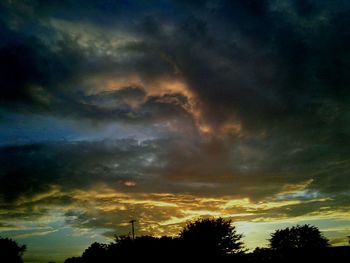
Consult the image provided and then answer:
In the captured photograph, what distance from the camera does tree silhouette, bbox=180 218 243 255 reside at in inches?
2210

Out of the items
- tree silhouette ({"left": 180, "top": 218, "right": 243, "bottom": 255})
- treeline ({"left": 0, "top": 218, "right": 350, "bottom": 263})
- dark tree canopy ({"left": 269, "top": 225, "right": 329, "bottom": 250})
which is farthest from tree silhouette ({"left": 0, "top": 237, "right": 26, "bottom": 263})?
dark tree canopy ({"left": 269, "top": 225, "right": 329, "bottom": 250})

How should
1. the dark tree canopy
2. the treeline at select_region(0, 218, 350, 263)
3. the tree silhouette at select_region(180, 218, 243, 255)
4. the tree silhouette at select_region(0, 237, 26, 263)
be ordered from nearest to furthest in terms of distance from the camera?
1. the treeline at select_region(0, 218, 350, 263)
2. the tree silhouette at select_region(180, 218, 243, 255)
3. the tree silhouette at select_region(0, 237, 26, 263)
4. the dark tree canopy

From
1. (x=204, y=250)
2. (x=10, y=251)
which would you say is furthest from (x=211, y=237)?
(x=10, y=251)

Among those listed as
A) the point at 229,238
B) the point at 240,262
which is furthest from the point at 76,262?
the point at 240,262

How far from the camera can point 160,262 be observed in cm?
4731

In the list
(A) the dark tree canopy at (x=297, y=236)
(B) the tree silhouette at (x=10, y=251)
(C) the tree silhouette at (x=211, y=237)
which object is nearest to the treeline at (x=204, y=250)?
(C) the tree silhouette at (x=211, y=237)

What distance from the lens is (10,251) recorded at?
77438 mm

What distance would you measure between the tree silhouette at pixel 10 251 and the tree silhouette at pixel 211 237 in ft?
131

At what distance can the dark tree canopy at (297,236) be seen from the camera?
324 ft

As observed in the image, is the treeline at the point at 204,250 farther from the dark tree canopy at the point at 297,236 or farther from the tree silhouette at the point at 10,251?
the dark tree canopy at the point at 297,236

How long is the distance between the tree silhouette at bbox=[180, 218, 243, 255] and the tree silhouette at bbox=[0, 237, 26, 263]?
39.8m

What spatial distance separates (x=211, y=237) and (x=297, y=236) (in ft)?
169

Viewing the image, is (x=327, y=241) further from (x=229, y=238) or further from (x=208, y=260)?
(x=208, y=260)

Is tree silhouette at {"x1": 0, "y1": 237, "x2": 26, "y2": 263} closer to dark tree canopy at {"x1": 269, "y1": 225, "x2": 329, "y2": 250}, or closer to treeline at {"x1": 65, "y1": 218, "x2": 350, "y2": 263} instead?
treeline at {"x1": 65, "y1": 218, "x2": 350, "y2": 263}
